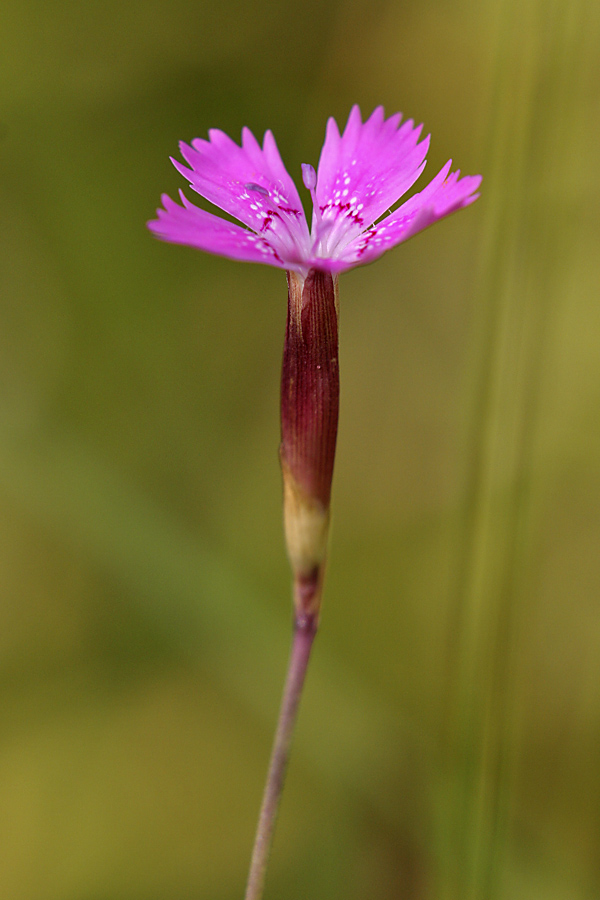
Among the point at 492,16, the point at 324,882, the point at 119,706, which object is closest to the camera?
the point at 324,882

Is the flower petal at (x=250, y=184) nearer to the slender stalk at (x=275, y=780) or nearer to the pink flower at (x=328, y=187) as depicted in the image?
the pink flower at (x=328, y=187)

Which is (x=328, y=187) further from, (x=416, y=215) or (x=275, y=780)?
(x=275, y=780)

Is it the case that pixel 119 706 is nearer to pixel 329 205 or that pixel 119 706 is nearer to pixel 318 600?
pixel 318 600

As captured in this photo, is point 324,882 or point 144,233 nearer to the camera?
point 324,882

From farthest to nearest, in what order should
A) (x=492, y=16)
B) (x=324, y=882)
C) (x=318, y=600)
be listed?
(x=492, y=16)
(x=324, y=882)
(x=318, y=600)

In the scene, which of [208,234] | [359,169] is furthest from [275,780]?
[359,169]

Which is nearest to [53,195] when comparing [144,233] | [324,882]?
[144,233]

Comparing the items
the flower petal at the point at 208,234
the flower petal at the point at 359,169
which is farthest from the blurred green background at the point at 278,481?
the flower petal at the point at 208,234
